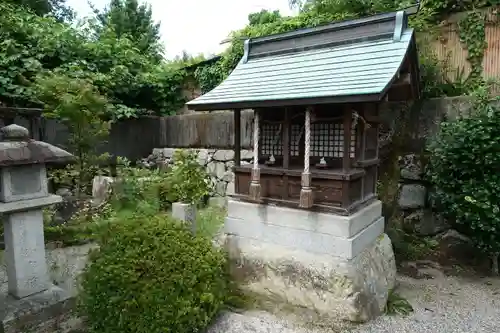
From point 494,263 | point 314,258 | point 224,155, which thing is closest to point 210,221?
point 224,155

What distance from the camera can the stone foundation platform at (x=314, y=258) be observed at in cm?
354

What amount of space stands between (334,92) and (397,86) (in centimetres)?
139

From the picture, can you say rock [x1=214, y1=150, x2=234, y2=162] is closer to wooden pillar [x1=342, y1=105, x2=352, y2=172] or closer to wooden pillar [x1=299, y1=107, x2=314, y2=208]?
wooden pillar [x1=299, y1=107, x2=314, y2=208]

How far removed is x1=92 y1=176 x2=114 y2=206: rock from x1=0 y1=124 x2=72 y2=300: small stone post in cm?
346

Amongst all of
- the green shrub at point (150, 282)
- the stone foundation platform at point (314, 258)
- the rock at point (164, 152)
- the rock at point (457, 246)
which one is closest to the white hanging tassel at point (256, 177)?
the stone foundation platform at point (314, 258)

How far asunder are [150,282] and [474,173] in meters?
4.23

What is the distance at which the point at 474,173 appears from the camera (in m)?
4.43

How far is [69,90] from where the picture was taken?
22.4 ft

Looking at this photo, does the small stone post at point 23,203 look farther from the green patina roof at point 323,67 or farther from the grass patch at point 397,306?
the grass patch at point 397,306

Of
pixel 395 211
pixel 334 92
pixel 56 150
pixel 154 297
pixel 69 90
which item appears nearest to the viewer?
pixel 154 297

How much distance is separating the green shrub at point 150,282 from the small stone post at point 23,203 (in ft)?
2.11

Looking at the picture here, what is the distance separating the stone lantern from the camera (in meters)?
3.21

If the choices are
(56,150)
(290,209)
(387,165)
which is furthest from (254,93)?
(387,165)

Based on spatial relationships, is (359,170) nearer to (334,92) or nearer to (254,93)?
(334,92)
